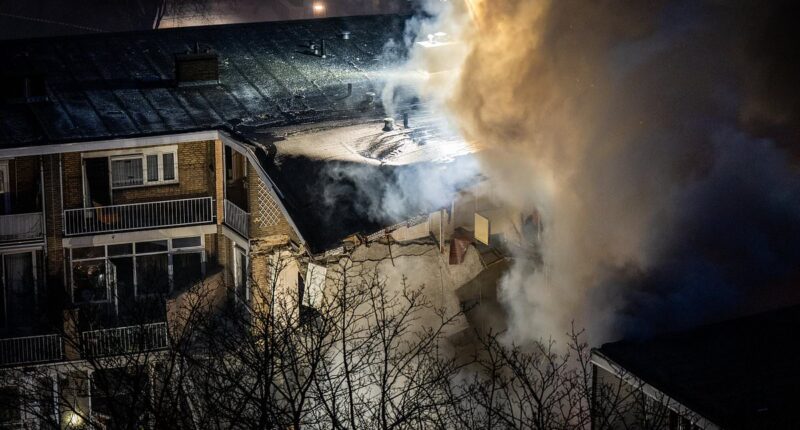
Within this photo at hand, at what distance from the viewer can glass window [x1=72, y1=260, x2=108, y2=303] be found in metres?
28.0

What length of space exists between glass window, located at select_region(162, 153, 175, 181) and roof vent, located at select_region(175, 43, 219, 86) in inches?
83.6

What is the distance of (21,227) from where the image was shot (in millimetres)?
27344

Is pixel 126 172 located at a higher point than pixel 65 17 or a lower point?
lower

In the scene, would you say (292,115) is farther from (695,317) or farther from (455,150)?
(695,317)

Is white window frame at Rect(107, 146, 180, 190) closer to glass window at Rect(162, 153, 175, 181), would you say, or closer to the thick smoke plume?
glass window at Rect(162, 153, 175, 181)

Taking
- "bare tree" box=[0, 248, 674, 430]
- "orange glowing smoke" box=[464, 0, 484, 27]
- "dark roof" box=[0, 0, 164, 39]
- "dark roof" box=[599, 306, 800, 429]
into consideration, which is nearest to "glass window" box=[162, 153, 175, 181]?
"bare tree" box=[0, 248, 674, 430]

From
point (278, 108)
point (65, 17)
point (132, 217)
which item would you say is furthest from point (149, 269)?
point (65, 17)

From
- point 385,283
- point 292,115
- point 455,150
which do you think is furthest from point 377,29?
point 385,283

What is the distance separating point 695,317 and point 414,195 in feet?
22.6

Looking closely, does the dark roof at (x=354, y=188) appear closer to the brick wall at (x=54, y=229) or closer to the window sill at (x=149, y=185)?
the window sill at (x=149, y=185)

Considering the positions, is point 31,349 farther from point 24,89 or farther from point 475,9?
point 475,9

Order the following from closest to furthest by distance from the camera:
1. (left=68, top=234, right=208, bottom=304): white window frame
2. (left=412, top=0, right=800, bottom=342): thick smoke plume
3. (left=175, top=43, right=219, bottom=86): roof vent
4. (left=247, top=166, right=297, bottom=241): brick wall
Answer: (left=412, top=0, right=800, bottom=342): thick smoke plume, (left=247, top=166, right=297, bottom=241): brick wall, (left=68, top=234, right=208, bottom=304): white window frame, (left=175, top=43, right=219, bottom=86): roof vent

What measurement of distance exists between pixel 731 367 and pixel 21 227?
58.8 ft

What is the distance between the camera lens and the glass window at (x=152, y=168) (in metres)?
28.3
